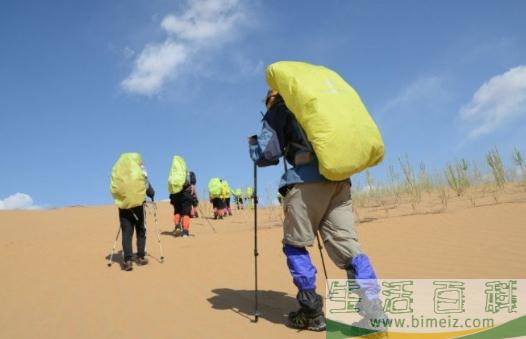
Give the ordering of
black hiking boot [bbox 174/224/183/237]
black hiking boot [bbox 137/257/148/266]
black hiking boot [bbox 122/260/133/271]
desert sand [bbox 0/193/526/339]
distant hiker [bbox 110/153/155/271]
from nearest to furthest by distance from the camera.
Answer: desert sand [bbox 0/193/526/339], black hiking boot [bbox 122/260/133/271], distant hiker [bbox 110/153/155/271], black hiking boot [bbox 137/257/148/266], black hiking boot [bbox 174/224/183/237]

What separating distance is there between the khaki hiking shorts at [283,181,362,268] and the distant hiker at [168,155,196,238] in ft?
21.9

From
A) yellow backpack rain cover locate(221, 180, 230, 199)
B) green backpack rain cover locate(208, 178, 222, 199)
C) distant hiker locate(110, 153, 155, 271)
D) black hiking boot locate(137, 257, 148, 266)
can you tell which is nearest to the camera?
distant hiker locate(110, 153, 155, 271)

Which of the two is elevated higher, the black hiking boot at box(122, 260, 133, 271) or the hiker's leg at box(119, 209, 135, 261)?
the hiker's leg at box(119, 209, 135, 261)

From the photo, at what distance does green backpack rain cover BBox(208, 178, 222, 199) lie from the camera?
1622 centimetres

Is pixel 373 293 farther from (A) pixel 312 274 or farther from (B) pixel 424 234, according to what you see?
(B) pixel 424 234

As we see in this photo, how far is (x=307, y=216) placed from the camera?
10.9ft

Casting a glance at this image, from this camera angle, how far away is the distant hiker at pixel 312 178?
3.09m

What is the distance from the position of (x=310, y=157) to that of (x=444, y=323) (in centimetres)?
163

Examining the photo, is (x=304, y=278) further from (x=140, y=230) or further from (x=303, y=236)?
(x=140, y=230)

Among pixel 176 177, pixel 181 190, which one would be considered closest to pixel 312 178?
pixel 176 177

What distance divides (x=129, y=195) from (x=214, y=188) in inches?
385

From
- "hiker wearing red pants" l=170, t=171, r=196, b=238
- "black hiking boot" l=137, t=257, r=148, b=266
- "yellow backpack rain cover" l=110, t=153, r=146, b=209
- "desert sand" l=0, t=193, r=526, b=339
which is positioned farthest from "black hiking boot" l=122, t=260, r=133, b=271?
"hiker wearing red pants" l=170, t=171, r=196, b=238

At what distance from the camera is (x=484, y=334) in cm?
308

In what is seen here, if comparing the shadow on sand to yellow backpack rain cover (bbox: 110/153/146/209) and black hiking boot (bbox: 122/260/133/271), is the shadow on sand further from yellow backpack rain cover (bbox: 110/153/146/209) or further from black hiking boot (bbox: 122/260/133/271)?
yellow backpack rain cover (bbox: 110/153/146/209)
